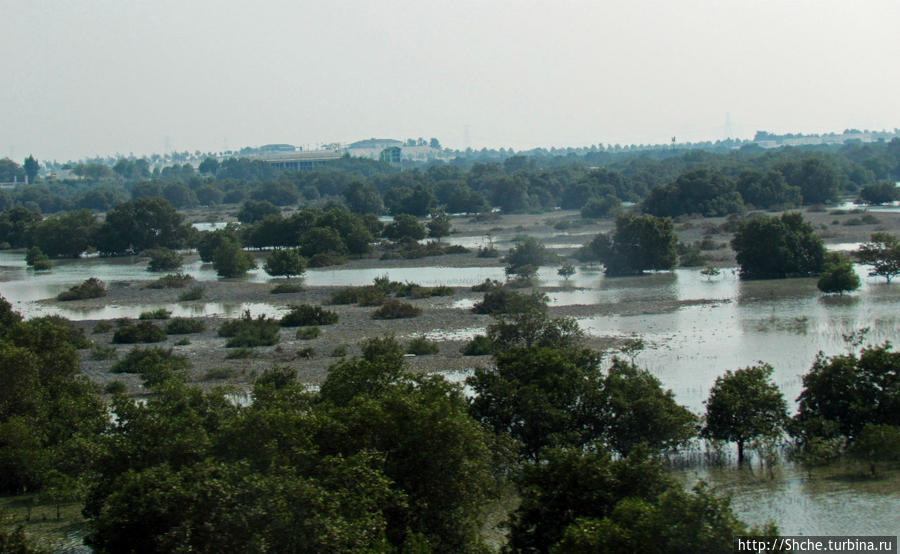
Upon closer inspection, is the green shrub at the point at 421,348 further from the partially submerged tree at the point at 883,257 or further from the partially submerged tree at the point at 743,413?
the partially submerged tree at the point at 883,257

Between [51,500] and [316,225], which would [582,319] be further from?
[316,225]

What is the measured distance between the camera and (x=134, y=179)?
136 m

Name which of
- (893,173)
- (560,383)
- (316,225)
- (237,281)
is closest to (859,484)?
(560,383)

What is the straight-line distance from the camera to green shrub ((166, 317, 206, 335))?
2580cm

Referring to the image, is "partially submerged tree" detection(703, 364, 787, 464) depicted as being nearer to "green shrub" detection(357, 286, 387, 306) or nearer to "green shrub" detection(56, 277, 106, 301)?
"green shrub" detection(357, 286, 387, 306)

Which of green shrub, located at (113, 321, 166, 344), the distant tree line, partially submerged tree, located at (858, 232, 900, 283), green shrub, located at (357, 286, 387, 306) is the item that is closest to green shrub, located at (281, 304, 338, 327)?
green shrub, located at (357, 286, 387, 306)

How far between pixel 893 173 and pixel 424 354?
7650 cm

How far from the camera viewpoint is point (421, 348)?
21.7 m

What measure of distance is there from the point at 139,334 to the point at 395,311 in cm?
676

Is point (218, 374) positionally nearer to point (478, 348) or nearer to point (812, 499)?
point (478, 348)

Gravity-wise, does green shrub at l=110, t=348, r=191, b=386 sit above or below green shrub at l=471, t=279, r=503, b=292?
above

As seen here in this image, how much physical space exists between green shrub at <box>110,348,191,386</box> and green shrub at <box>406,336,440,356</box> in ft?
15.7

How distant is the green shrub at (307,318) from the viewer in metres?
26.4

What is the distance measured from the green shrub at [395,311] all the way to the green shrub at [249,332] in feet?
9.35
